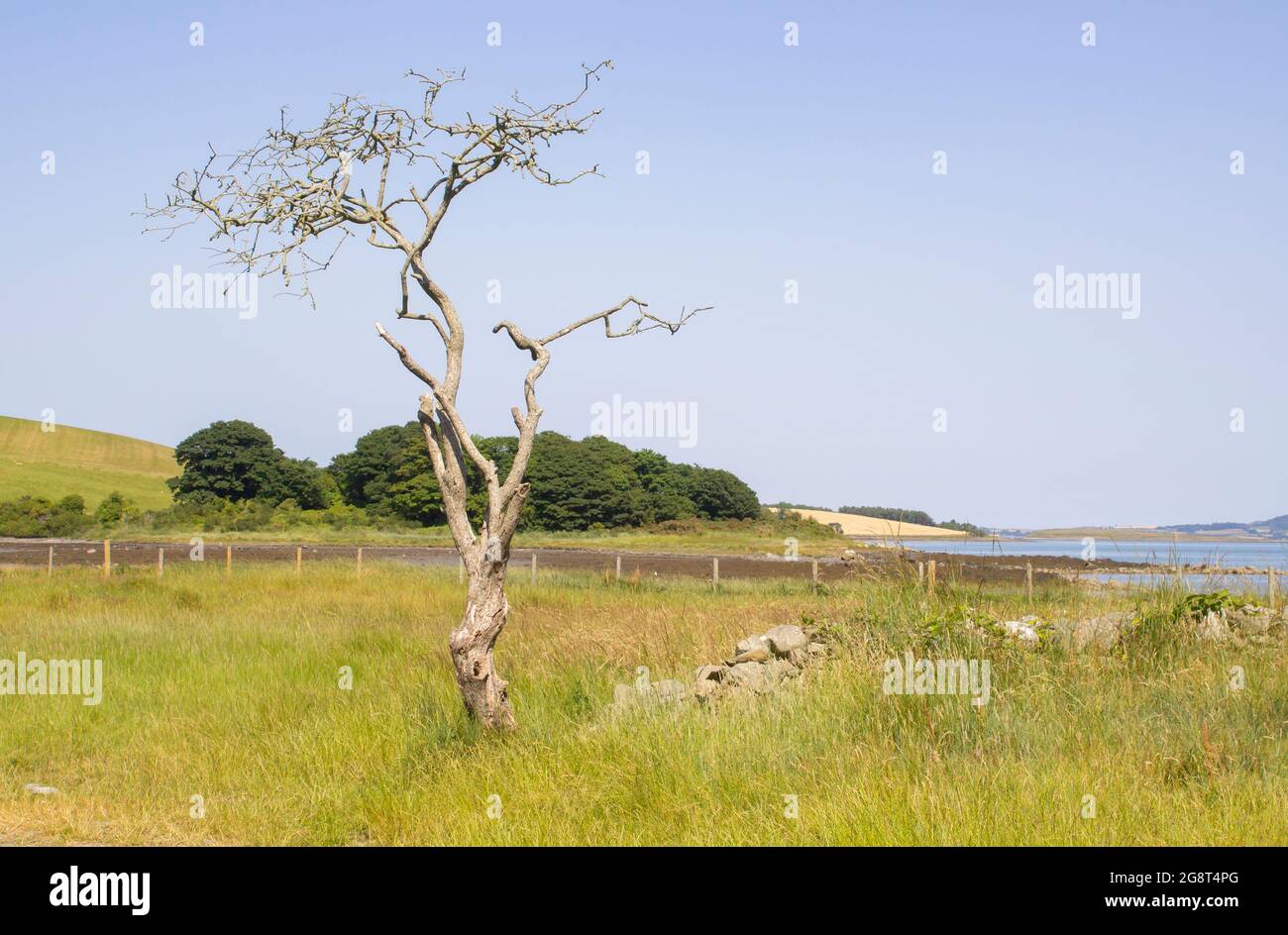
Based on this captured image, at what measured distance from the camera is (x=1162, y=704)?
7301 mm

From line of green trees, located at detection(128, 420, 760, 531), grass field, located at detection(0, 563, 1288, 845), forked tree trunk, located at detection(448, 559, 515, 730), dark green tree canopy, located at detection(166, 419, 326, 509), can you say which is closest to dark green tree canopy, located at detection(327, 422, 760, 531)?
line of green trees, located at detection(128, 420, 760, 531)

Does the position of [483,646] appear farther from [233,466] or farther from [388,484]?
[233,466]

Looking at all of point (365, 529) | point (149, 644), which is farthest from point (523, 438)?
point (365, 529)

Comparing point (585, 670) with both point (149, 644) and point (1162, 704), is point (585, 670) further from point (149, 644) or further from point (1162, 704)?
point (149, 644)

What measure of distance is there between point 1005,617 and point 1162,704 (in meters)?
3.04

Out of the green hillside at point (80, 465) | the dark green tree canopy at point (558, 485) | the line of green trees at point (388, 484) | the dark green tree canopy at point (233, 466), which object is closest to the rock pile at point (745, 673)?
the dark green tree canopy at point (558, 485)

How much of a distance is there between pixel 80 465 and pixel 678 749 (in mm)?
109237

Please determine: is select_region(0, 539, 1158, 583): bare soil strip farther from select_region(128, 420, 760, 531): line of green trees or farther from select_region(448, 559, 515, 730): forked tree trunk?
select_region(448, 559, 515, 730): forked tree trunk

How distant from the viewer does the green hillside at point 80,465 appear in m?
84.2

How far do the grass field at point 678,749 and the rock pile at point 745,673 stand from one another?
13.6 inches

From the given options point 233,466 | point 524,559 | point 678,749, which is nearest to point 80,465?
point 233,466

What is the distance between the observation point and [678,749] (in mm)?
6684

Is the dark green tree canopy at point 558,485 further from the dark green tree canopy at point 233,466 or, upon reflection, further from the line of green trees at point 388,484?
the dark green tree canopy at point 233,466

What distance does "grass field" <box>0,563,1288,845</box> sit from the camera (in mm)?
5562
